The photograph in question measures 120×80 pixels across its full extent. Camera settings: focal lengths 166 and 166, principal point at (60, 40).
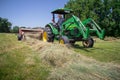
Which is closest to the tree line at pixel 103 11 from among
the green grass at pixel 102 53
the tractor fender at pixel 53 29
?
the tractor fender at pixel 53 29

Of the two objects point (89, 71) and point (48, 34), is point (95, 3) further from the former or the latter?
point (89, 71)

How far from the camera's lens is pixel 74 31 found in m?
11.7

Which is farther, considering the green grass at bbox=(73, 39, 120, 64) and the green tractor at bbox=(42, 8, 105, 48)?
the green tractor at bbox=(42, 8, 105, 48)

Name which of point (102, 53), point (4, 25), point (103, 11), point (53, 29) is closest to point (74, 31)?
point (53, 29)

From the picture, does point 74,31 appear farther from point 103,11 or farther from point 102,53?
point 103,11

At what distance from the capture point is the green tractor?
10.1 m

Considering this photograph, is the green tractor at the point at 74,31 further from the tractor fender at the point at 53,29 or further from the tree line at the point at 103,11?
the tree line at the point at 103,11

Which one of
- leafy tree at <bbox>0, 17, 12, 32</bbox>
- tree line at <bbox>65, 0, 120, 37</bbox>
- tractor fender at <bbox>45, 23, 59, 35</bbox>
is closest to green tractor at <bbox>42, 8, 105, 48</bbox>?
tractor fender at <bbox>45, 23, 59, 35</bbox>

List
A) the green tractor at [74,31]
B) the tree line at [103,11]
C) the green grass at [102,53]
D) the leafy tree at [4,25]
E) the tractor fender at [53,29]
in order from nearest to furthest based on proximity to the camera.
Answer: the green grass at [102,53] < the green tractor at [74,31] < the tractor fender at [53,29] < the tree line at [103,11] < the leafy tree at [4,25]

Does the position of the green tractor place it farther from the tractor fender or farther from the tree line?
the tree line

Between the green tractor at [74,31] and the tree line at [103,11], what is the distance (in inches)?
940

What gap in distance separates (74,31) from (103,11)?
27.8m

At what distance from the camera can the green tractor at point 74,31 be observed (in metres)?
10.1

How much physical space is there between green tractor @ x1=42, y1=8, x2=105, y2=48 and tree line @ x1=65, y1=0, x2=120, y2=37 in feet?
78.4
